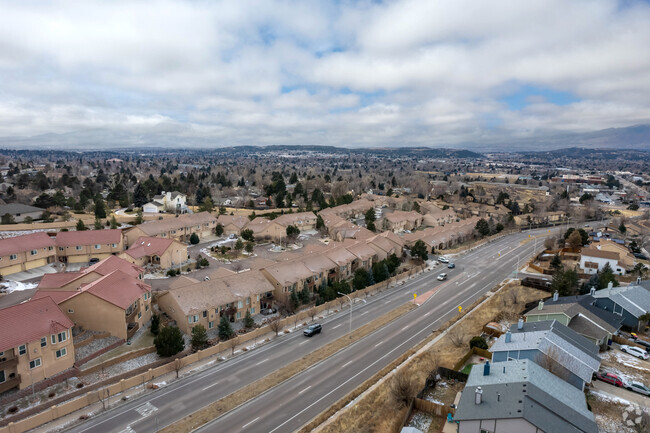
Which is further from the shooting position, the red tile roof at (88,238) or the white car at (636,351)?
the red tile roof at (88,238)

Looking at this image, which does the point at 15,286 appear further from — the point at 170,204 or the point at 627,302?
the point at 627,302

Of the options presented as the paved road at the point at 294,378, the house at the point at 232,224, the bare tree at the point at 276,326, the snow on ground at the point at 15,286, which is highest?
the house at the point at 232,224

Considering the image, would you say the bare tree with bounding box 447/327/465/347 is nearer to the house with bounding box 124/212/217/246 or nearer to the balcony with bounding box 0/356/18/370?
the balcony with bounding box 0/356/18/370

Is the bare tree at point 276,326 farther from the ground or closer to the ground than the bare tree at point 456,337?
farther from the ground

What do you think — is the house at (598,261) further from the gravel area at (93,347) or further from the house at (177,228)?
the house at (177,228)

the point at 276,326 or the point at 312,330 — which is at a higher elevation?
the point at 276,326

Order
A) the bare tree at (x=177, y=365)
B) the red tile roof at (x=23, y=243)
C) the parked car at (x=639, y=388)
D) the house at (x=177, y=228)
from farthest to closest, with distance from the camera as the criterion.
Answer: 1. the house at (x=177, y=228)
2. the red tile roof at (x=23, y=243)
3. the bare tree at (x=177, y=365)
4. the parked car at (x=639, y=388)

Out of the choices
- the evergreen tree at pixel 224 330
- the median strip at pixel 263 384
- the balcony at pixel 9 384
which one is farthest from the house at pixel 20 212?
the median strip at pixel 263 384

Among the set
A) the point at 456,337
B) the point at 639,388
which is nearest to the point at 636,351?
the point at 639,388

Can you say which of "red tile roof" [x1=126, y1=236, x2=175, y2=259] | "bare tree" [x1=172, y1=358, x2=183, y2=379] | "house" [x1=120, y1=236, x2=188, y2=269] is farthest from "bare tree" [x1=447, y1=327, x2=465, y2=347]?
"red tile roof" [x1=126, y1=236, x2=175, y2=259]
